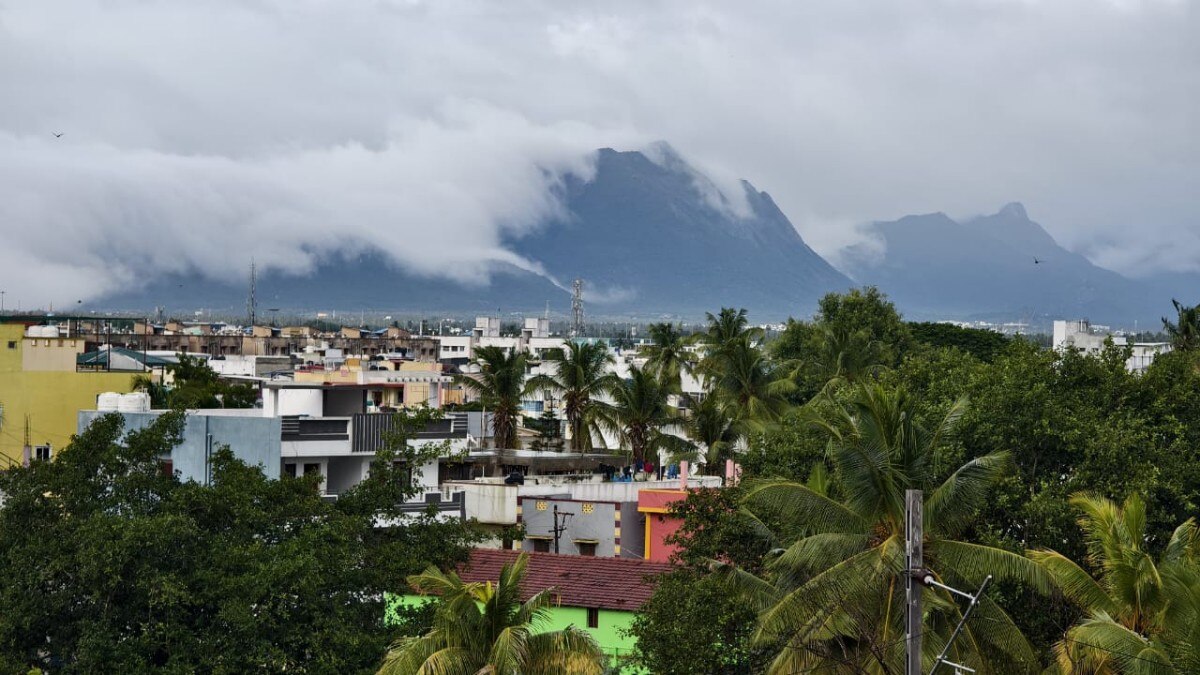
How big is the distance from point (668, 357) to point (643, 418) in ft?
34.3

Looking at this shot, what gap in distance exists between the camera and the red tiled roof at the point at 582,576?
33188 millimetres

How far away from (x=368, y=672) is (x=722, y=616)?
573cm

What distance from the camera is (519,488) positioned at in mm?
44094

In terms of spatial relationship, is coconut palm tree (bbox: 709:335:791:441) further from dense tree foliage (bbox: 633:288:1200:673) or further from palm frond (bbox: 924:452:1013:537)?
palm frond (bbox: 924:452:1013:537)

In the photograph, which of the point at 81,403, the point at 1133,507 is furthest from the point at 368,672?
the point at 81,403

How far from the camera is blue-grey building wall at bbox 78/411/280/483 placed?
3562 centimetres

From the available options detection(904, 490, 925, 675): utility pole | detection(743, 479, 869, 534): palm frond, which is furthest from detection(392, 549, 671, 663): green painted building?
detection(904, 490, 925, 675): utility pole

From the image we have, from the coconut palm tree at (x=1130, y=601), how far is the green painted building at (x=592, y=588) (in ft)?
35.2

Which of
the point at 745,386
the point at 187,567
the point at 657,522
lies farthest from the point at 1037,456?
the point at 745,386

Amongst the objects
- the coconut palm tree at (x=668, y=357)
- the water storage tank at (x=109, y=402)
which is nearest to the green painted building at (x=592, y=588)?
the water storage tank at (x=109, y=402)

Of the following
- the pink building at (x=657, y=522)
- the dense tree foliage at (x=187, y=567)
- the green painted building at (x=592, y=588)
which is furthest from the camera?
the pink building at (x=657, y=522)

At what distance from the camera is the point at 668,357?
2835 inches

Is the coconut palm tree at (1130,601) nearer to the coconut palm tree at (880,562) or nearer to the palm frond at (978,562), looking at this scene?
the palm frond at (978,562)

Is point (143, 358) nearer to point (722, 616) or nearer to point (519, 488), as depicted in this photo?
point (519, 488)
